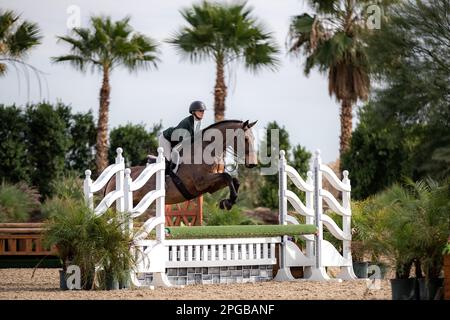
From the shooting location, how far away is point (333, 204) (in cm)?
1410

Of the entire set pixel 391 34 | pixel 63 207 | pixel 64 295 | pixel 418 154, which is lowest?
pixel 64 295

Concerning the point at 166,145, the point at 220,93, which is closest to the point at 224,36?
the point at 220,93

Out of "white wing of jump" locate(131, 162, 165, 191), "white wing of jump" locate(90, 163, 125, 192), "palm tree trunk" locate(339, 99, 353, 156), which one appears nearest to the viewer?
"white wing of jump" locate(90, 163, 125, 192)

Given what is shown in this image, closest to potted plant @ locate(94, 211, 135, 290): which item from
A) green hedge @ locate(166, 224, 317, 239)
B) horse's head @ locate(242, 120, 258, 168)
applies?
green hedge @ locate(166, 224, 317, 239)

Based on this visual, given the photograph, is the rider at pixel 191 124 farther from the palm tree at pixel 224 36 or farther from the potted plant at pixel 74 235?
the palm tree at pixel 224 36

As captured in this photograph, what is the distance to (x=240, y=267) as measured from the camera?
13578 mm

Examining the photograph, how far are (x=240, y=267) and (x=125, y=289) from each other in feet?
6.83

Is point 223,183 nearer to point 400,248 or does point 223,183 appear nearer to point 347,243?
point 347,243

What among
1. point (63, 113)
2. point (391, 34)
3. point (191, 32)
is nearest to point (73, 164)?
point (63, 113)

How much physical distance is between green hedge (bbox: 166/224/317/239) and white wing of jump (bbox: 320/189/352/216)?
0.48 metres

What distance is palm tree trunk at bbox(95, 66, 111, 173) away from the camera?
28.0 m

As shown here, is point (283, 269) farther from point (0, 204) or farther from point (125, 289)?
point (0, 204)

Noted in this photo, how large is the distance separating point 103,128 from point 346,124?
7035mm

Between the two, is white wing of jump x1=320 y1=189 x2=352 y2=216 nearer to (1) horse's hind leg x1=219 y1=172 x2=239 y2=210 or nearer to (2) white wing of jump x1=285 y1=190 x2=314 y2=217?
(2) white wing of jump x1=285 y1=190 x2=314 y2=217
